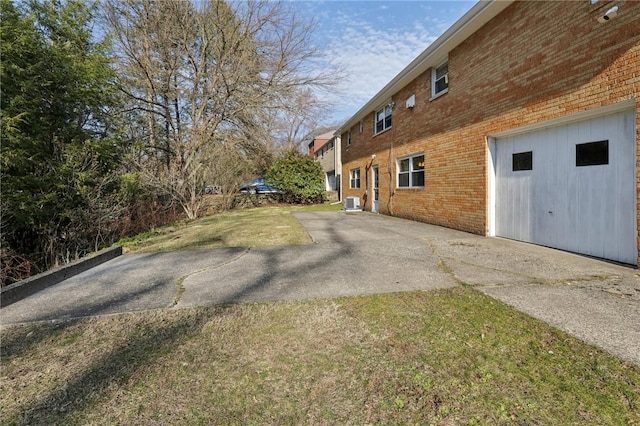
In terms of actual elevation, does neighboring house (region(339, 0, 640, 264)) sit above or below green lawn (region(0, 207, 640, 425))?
above

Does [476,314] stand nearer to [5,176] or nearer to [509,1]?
[509,1]

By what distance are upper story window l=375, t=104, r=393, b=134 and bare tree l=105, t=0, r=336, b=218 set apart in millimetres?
4279

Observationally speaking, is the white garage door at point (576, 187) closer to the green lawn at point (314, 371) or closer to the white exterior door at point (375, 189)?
the green lawn at point (314, 371)

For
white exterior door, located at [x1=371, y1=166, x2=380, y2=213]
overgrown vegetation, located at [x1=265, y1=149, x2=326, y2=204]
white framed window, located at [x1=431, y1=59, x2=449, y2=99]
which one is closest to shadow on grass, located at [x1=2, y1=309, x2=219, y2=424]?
white framed window, located at [x1=431, y1=59, x2=449, y2=99]

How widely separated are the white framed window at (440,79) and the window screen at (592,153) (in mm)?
4412

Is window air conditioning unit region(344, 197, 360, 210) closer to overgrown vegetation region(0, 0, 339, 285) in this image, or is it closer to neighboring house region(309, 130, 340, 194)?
overgrown vegetation region(0, 0, 339, 285)

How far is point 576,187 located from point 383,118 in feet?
31.1

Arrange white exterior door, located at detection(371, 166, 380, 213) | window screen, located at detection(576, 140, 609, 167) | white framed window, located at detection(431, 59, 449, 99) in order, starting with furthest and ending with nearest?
white exterior door, located at detection(371, 166, 380, 213), white framed window, located at detection(431, 59, 449, 99), window screen, located at detection(576, 140, 609, 167)

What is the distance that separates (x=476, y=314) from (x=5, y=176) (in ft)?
25.6

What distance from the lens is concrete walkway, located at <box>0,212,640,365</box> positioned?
321cm

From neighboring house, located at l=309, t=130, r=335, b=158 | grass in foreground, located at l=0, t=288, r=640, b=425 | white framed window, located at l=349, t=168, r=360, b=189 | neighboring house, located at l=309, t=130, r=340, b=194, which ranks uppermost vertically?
neighboring house, located at l=309, t=130, r=335, b=158

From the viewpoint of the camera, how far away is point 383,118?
14016 millimetres

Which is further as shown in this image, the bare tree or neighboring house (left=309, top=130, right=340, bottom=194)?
neighboring house (left=309, top=130, right=340, bottom=194)

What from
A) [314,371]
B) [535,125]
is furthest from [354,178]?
[314,371]
